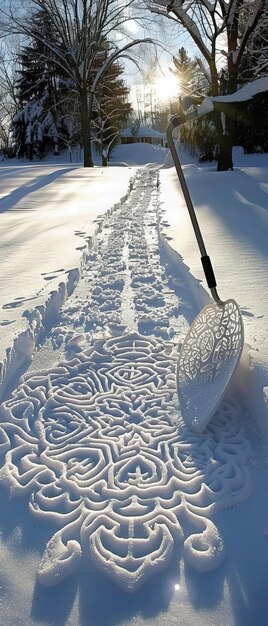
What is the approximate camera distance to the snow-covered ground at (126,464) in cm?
131

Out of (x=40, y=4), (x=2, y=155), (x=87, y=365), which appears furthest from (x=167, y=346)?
(x=2, y=155)

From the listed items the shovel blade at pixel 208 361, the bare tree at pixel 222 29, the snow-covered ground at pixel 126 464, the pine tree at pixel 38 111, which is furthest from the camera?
the pine tree at pixel 38 111

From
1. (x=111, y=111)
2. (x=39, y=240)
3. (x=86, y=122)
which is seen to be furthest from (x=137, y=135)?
(x=39, y=240)

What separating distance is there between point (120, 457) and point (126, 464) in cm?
6

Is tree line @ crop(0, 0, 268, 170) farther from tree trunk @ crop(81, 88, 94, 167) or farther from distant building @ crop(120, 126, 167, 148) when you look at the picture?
distant building @ crop(120, 126, 167, 148)

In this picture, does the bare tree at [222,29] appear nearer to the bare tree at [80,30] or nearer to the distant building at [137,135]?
the bare tree at [80,30]

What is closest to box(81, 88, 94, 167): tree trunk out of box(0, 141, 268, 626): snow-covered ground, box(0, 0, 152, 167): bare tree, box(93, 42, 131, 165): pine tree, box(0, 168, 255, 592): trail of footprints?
box(0, 0, 152, 167): bare tree

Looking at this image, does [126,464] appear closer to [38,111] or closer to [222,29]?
[222,29]

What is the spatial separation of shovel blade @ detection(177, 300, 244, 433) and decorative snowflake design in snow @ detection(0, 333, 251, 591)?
2.9 inches

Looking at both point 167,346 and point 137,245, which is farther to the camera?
point 137,245

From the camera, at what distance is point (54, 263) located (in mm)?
4320

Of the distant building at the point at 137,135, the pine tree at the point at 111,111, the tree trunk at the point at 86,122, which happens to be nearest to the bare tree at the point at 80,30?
the tree trunk at the point at 86,122

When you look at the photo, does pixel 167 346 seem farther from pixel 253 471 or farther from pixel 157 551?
pixel 157 551

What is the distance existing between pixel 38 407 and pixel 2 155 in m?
38.4
